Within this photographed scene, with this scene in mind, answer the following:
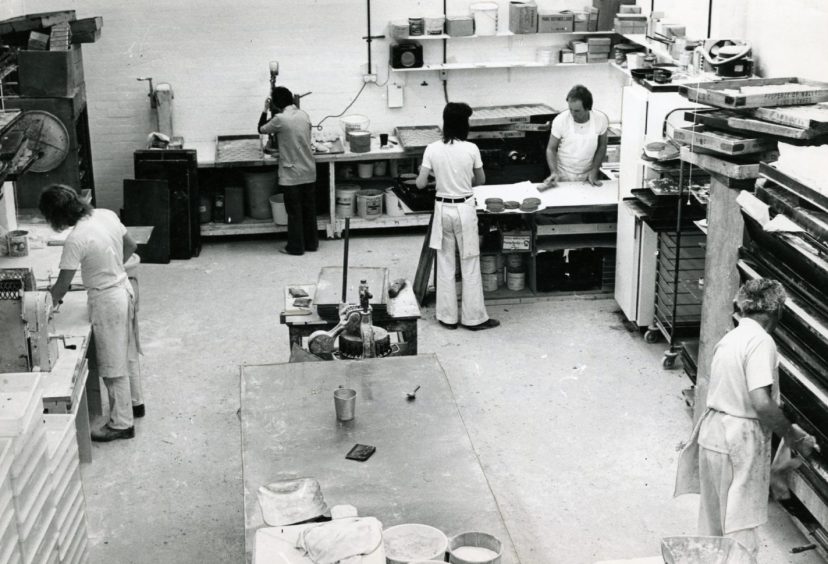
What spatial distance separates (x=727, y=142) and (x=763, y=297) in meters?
1.26

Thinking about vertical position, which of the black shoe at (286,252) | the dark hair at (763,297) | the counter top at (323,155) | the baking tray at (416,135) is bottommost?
the black shoe at (286,252)

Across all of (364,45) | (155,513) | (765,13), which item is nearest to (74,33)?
(364,45)

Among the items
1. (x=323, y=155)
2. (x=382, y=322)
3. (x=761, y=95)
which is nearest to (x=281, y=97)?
(x=323, y=155)

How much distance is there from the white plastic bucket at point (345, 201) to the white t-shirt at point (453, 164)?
2528 millimetres

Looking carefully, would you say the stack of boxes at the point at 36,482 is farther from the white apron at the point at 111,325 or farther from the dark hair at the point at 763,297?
the dark hair at the point at 763,297

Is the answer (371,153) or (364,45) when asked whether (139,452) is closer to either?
(371,153)

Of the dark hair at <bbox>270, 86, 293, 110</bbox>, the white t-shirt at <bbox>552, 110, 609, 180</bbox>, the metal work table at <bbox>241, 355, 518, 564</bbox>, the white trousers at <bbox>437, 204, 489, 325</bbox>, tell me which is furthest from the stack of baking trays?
the dark hair at <bbox>270, 86, 293, 110</bbox>

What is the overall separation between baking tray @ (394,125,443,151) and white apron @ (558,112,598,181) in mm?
1587

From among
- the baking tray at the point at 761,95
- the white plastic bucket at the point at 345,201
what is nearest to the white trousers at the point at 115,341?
the baking tray at the point at 761,95

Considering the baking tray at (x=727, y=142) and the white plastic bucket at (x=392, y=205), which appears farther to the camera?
the white plastic bucket at (x=392, y=205)

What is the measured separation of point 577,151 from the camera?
8.99 m

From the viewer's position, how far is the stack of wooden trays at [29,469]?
154 inches

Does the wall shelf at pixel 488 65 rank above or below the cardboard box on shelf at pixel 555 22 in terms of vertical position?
below

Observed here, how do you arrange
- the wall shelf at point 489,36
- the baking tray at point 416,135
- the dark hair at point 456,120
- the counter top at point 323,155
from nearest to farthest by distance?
the dark hair at point 456,120
the counter top at point 323,155
the baking tray at point 416,135
the wall shelf at point 489,36
